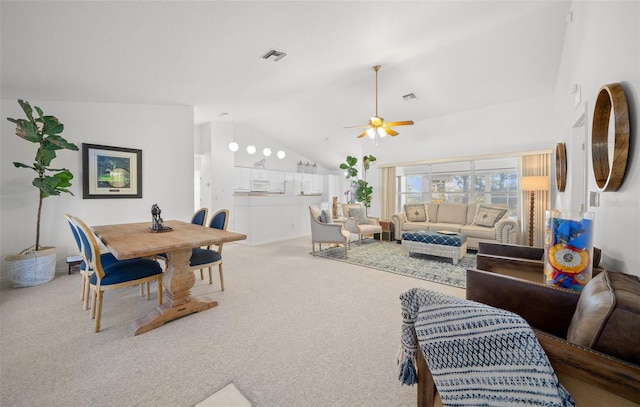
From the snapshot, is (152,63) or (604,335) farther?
(152,63)

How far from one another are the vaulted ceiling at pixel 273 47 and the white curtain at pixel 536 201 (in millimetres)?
1210

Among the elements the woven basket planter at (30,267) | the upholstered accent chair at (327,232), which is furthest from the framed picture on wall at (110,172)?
the upholstered accent chair at (327,232)

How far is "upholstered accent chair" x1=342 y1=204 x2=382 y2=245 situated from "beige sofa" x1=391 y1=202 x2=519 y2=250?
0.47m

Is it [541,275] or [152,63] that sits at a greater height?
[152,63]

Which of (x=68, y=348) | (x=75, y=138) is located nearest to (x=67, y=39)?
(x=75, y=138)

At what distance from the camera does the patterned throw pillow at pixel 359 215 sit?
5891mm

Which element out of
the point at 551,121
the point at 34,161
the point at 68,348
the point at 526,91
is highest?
the point at 526,91

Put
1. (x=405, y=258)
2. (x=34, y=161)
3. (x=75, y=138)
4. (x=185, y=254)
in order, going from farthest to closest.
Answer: (x=405, y=258) → (x=75, y=138) → (x=34, y=161) → (x=185, y=254)

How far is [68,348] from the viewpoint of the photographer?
185cm

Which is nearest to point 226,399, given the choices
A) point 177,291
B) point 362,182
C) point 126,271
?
point 177,291

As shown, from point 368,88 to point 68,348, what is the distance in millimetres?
5134

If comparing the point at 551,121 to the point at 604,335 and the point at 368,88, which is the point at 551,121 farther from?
the point at 604,335

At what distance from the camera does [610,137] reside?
1.51 metres

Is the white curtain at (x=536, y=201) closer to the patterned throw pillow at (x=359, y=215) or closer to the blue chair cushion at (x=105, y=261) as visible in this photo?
the patterned throw pillow at (x=359, y=215)
